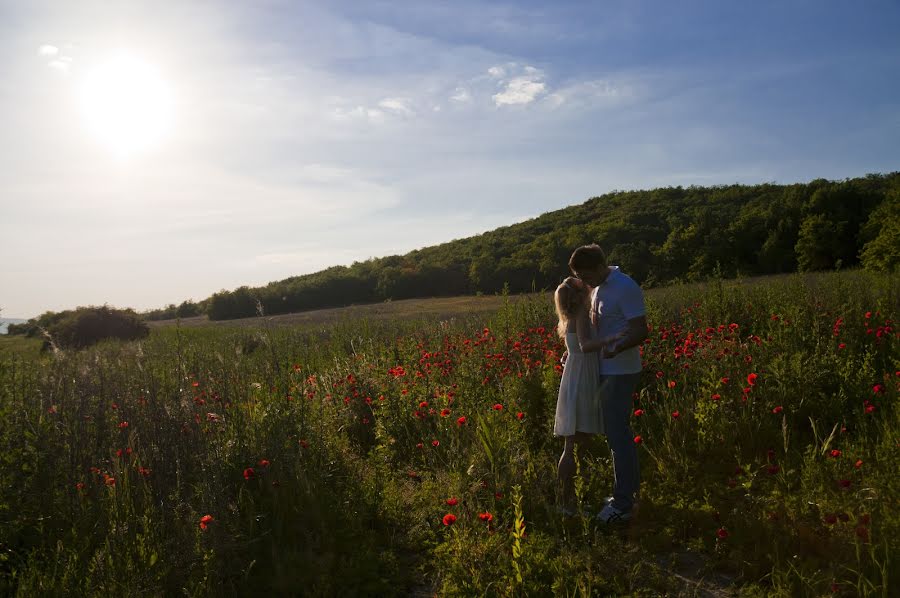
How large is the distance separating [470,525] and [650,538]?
1219mm

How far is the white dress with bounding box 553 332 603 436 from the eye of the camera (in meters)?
4.00

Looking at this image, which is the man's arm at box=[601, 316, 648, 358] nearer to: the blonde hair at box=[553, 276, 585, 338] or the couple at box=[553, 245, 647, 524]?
the couple at box=[553, 245, 647, 524]

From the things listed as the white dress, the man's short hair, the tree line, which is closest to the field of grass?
the white dress

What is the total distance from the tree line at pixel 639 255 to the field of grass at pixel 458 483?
20.0 metres

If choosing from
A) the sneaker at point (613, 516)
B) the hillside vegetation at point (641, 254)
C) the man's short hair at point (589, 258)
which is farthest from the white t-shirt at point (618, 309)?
the hillside vegetation at point (641, 254)

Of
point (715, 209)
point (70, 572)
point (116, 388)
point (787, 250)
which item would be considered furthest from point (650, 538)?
point (715, 209)

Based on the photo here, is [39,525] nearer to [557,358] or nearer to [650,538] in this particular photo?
[650,538]

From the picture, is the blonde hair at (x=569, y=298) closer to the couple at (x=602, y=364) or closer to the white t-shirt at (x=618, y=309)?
the couple at (x=602, y=364)

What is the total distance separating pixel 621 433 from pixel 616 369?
0.45 meters

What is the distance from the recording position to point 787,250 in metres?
31.2

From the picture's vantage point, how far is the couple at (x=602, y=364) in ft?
12.2

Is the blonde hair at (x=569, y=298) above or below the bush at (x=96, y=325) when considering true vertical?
below

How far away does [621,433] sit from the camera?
382 cm

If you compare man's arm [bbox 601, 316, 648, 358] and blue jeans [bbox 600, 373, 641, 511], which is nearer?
man's arm [bbox 601, 316, 648, 358]
